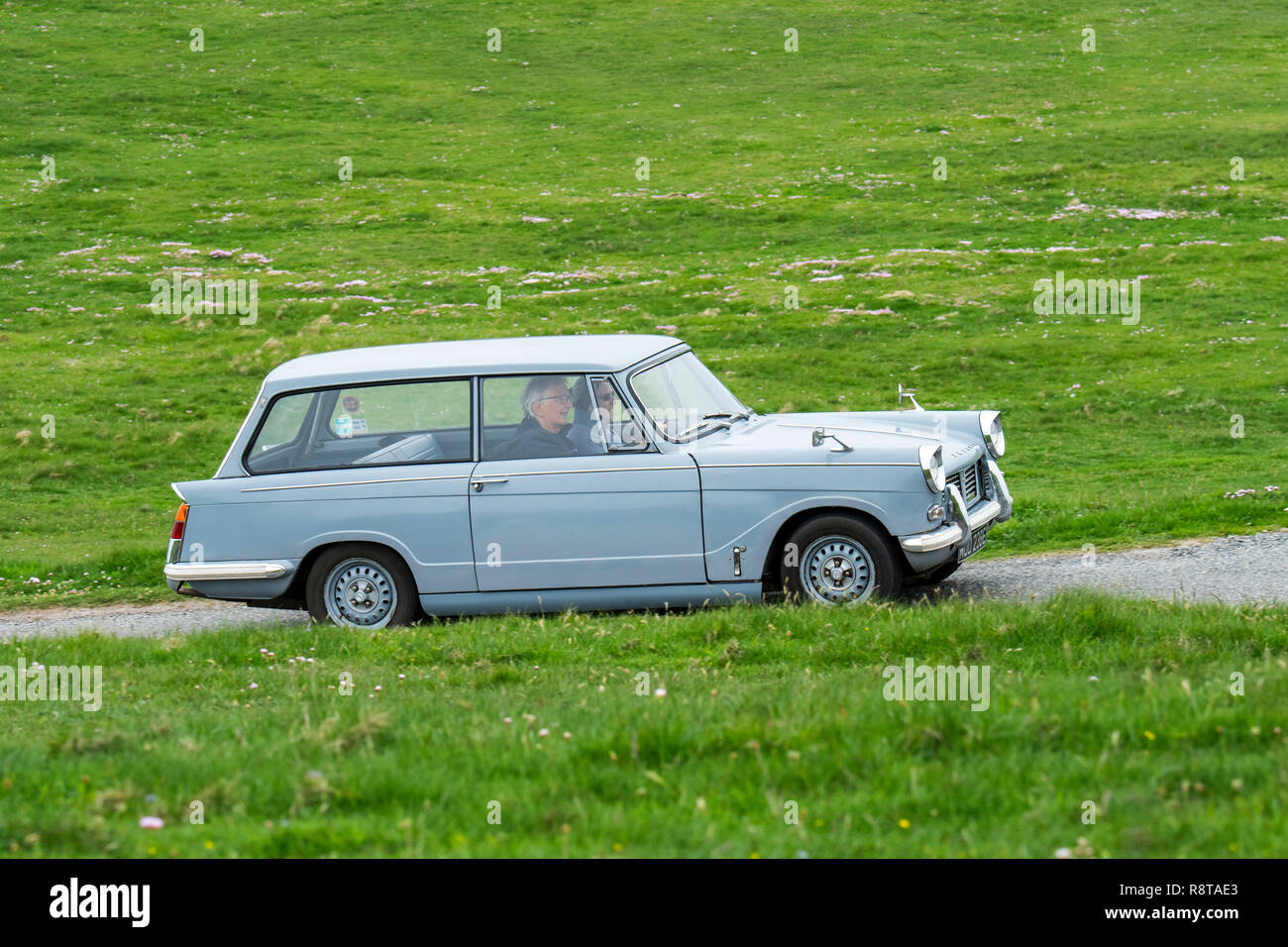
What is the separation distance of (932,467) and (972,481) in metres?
1.08

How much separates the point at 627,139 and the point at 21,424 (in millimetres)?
26615

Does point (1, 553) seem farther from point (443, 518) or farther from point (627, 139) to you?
point (627, 139)

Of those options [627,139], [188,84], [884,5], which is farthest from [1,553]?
[884,5]

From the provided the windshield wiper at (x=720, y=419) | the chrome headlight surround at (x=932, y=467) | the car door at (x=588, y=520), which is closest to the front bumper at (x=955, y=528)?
the chrome headlight surround at (x=932, y=467)

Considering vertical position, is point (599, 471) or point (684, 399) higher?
point (684, 399)

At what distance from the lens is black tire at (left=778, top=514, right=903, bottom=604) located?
805 cm

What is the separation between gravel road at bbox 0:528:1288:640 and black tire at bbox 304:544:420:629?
80 cm

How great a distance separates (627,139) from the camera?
4244 cm

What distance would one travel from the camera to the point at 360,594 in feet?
28.6

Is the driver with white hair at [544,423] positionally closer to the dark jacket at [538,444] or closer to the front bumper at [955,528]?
the dark jacket at [538,444]

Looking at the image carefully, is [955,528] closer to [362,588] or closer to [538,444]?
[538,444]

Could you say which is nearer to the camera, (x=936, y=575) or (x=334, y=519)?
(x=334, y=519)

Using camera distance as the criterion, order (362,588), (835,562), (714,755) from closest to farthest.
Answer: (714,755), (835,562), (362,588)

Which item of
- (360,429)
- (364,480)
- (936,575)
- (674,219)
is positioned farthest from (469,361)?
(674,219)
